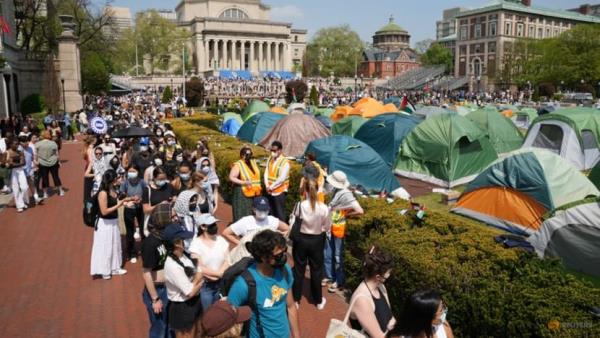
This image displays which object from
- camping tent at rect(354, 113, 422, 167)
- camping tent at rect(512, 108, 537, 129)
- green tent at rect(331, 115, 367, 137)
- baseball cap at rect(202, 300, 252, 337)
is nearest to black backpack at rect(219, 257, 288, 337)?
baseball cap at rect(202, 300, 252, 337)

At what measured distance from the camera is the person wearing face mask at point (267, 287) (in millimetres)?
3725

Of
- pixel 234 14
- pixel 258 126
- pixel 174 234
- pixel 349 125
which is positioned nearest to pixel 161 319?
pixel 174 234

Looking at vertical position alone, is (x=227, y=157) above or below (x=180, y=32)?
below

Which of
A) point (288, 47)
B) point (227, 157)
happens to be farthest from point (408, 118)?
point (288, 47)

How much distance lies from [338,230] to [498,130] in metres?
13.7

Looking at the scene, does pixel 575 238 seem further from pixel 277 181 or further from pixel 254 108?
pixel 254 108

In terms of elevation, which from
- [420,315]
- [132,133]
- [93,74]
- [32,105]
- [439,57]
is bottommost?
[420,315]

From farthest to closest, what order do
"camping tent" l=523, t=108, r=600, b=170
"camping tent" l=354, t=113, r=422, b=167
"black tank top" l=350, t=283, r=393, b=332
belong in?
"camping tent" l=354, t=113, r=422, b=167 < "camping tent" l=523, t=108, r=600, b=170 < "black tank top" l=350, t=283, r=393, b=332

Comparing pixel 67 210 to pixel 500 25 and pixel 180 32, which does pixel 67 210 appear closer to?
pixel 180 32

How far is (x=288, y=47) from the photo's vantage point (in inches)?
3915

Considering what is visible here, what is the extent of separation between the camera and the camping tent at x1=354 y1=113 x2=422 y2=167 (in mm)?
16438

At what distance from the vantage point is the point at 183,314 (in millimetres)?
4328

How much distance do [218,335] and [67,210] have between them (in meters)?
9.69

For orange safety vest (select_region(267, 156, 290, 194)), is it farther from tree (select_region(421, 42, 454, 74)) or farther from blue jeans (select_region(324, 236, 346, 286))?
tree (select_region(421, 42, 454, 74))
